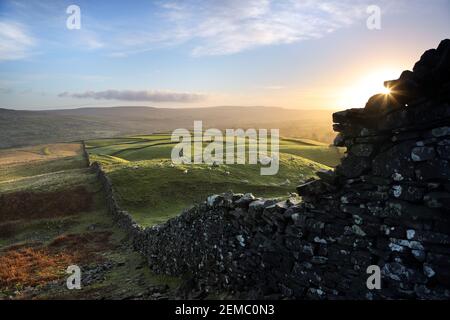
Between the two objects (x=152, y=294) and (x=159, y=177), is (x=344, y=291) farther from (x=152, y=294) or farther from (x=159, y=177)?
(x=159, y=177)

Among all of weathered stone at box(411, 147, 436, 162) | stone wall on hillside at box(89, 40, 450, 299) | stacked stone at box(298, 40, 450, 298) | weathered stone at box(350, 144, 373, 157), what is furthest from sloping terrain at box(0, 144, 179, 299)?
weathered stone at box(411, 147, 436, 162)

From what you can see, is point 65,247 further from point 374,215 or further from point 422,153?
point 422,153

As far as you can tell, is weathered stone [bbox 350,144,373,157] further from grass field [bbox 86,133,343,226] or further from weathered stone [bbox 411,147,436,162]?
grass field [bbox 86,133,343,226]

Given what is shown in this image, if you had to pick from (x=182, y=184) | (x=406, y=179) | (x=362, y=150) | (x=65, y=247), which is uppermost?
(x=362, y=150)

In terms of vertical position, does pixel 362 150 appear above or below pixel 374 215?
→ above

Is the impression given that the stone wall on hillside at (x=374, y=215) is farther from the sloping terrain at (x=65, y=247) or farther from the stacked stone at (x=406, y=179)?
the sloping terrain at (x=65, y=247)

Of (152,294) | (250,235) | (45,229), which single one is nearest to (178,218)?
(152,294)

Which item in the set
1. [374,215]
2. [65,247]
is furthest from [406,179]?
[65,247]

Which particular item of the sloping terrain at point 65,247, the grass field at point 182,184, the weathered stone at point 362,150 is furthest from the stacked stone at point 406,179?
the grass field at point 182,184
